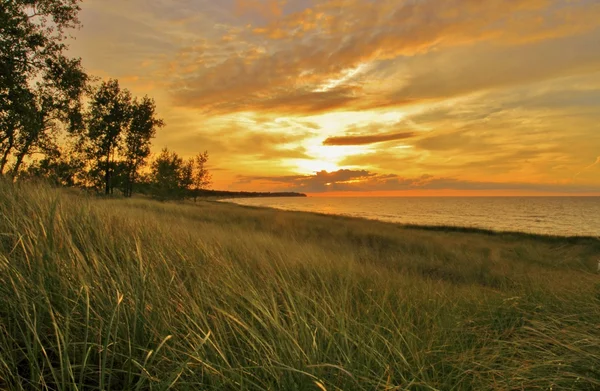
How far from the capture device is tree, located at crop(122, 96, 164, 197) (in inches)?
1430

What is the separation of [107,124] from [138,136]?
11.4 ft

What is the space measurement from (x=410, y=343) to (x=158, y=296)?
2.30 meters

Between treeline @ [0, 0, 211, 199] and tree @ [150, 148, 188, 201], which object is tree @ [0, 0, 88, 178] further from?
tree @ [150, 148, 188, 201]

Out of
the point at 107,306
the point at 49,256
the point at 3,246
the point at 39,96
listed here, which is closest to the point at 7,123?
the point at 39,96

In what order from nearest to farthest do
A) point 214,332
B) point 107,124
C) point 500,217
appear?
point 214,332
point 107,124
point 500,217

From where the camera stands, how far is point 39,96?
16766 millimetres

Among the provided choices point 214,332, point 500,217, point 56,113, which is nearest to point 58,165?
point 56,113

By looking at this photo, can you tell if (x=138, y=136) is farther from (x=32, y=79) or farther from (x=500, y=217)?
(x=500, y=217)

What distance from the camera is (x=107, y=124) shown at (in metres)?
34.0

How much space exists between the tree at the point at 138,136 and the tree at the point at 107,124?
688 millimetres

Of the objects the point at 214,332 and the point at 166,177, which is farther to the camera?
the point at 166,177

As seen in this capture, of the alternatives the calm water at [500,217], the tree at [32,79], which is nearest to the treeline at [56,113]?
the tree at [32,79]

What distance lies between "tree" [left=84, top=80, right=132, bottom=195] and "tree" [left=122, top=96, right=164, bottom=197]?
27.1 inches

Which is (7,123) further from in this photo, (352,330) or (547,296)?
(547,296)
